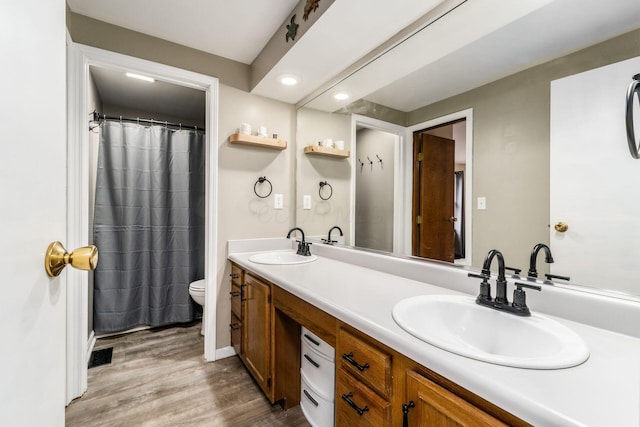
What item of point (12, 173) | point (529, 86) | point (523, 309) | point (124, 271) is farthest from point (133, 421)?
point (529, 86)

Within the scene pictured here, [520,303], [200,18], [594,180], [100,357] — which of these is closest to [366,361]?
[520,303]

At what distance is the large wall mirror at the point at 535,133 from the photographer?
35.1 inches

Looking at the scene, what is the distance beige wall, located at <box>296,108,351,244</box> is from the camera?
6.93 ft

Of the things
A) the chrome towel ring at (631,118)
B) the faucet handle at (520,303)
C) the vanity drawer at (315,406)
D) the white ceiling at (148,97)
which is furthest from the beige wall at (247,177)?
the chrome towel ring at (631,118)

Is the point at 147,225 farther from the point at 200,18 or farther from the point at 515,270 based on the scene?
the point at 515,270

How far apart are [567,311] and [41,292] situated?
136cm

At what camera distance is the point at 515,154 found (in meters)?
1.10

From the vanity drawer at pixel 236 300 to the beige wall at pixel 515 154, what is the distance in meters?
1.53

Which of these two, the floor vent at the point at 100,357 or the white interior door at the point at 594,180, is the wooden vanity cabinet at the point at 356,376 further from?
the floor vent at the point at 100,357

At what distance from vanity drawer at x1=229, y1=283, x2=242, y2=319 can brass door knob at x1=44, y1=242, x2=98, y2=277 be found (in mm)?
1532

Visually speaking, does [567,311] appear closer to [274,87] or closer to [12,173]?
[12,173]

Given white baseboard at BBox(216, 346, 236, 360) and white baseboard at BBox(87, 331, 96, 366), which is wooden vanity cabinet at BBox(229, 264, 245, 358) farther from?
white baseboard at BBox(87, 331, 96, 366)

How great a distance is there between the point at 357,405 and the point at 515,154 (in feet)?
3.53

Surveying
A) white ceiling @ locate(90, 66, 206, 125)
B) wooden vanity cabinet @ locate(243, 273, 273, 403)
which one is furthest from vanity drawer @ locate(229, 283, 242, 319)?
white ceiling @ locate(90, 66, 206, 125)
